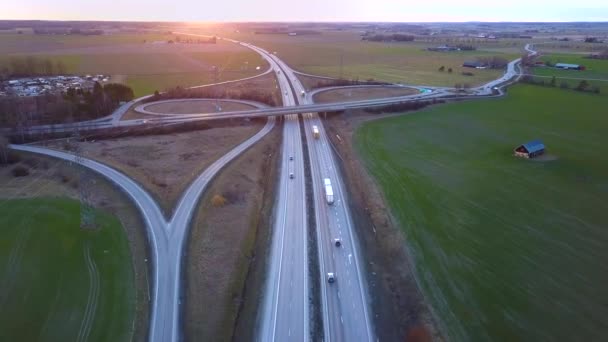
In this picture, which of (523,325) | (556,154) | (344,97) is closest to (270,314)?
(523,325)

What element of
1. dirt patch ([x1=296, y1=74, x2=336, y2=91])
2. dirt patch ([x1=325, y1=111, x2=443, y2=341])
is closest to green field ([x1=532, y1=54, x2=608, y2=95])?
dirt patch ([x1=296, y1=74, x2=336, y2=91])

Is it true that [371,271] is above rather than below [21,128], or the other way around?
below

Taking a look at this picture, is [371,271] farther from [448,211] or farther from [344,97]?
[344,97]

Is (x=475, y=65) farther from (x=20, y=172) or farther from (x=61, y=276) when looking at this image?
(x=61, y=276)

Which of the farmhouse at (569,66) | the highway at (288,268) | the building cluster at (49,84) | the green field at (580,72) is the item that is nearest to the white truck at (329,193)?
the highway at (288,268)

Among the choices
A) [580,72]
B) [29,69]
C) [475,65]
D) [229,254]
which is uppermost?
[29,69]

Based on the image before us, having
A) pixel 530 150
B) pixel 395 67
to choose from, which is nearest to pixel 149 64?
pixel 395 67

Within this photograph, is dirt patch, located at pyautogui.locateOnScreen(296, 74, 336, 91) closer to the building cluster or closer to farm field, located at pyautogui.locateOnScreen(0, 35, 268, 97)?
farm field, located at pyautogui.locateOnScreen(0, 35, 268, 97)
